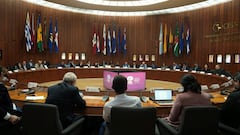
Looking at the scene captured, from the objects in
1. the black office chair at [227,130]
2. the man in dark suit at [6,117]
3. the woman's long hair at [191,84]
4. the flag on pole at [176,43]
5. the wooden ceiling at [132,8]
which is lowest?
the black office chair at [227,130]

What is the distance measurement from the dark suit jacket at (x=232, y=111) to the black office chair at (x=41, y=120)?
6.59 feet

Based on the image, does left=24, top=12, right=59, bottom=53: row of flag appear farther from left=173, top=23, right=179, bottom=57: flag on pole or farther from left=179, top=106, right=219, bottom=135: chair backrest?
left=179, top=106, right=219, bottom=135: chair backrest

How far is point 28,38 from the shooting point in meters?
Result: 9.83

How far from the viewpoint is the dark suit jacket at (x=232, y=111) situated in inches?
115

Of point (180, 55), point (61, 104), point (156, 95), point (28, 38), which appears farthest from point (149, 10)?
point (61, 104)

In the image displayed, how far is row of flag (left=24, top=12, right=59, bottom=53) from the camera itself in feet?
32.3

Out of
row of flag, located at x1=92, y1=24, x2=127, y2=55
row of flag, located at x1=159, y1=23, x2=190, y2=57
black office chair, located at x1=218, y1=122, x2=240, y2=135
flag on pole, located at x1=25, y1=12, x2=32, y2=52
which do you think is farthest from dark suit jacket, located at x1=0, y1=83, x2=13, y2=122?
row of flag, located at x1=92, y1=24, x2=127, y2=55

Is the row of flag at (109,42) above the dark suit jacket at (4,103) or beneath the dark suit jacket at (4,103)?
above

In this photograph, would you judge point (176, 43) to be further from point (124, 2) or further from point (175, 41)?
point (124, 2)

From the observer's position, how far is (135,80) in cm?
796

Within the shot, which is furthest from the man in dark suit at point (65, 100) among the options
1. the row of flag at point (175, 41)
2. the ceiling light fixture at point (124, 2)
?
the row of flag at point (175, 41)

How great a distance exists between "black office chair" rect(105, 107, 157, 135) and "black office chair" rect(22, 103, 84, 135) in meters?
0.58

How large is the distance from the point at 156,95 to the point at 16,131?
7.05 feet

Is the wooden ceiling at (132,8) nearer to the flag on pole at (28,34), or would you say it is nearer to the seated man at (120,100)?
the flag on pole at (28,34)
